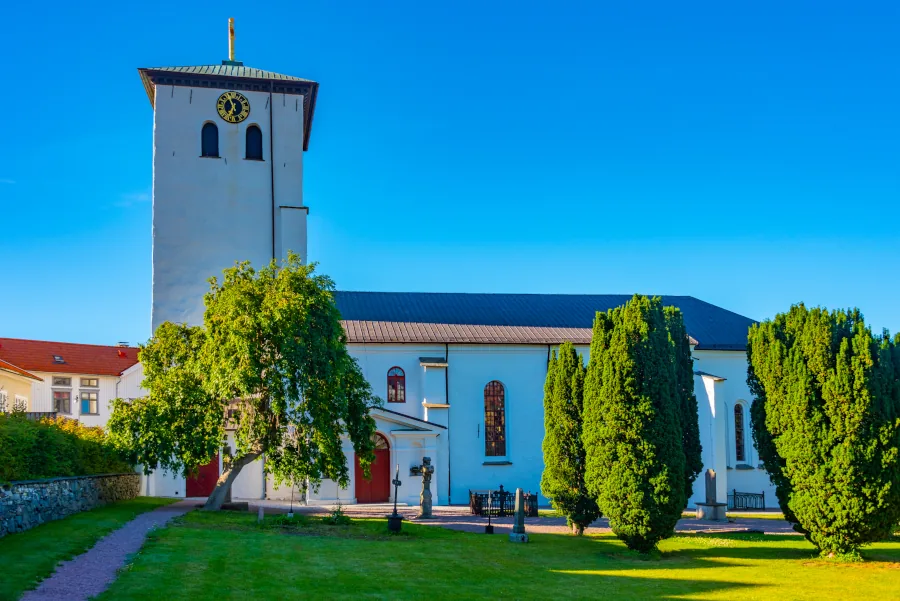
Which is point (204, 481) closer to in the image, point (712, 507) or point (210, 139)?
point (210, 139)

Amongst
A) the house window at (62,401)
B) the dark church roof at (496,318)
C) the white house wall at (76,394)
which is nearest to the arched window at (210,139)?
the dark church roof at (496,318)

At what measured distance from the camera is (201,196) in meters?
35.0

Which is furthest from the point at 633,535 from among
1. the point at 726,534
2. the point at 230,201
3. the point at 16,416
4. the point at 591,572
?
the point at 230,201

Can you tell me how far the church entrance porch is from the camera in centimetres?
3397

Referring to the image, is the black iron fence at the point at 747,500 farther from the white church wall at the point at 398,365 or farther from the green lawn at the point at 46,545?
the green lawn at the point at 46,545

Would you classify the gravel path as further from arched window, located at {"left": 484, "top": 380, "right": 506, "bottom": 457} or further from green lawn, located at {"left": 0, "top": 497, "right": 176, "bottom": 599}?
arched window, located at {"left": 484, "top": 380, "right": 506, "bottom": 457}

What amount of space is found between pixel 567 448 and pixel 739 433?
1790 cm

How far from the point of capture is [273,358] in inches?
968

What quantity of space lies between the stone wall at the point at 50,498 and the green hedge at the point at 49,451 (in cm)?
39

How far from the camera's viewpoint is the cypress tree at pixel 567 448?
23344mm

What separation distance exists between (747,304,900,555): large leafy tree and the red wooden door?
22818mm

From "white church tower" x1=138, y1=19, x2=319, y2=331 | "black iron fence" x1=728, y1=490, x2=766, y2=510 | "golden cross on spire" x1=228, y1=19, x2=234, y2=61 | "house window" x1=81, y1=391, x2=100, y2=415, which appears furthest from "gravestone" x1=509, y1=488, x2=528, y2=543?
→ "house window" x1=81, y1=391, x2=100, y2=415

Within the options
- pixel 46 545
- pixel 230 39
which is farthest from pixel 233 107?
pixel 46 545

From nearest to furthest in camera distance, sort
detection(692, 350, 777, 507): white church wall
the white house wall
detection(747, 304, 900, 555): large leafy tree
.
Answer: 1. detection(747, 304, 900, 555): large leafy tree
2. detection(692, 350, 777, 507): white church wall
3. the white house wall
